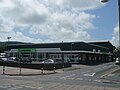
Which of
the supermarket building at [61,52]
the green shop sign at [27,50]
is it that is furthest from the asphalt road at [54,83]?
the green shop sign at [27,50]

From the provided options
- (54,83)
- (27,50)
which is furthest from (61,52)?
(54,83)

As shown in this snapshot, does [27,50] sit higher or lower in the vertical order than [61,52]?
higher

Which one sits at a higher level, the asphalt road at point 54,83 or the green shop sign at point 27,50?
the green shop sign at point 27,50

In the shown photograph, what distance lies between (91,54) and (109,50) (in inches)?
1427

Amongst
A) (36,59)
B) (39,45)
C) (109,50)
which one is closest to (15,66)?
(36,59)

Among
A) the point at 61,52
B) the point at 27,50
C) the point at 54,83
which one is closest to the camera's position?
the point at 54,83

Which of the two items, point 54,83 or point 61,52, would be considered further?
point 61,52

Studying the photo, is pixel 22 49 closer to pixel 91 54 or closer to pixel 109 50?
pixel 91 54

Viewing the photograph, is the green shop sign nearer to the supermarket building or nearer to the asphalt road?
the supermarket building

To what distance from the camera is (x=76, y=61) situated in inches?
3125

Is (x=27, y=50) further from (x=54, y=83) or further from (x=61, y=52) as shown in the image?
(x=54, y=83)

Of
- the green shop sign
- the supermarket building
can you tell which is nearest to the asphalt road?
the supermarket building

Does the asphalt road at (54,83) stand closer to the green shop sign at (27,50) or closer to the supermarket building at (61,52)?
the supermarket building at (61,52)

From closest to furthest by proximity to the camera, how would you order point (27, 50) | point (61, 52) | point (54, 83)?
point (54, 83)
point (61, 52)
point (27, 50)
